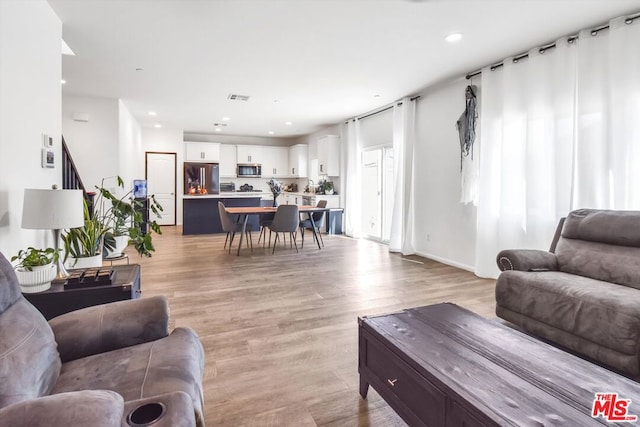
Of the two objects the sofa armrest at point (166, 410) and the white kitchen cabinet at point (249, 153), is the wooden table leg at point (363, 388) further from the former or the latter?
the white kitchen cabinet at point (249, 153)

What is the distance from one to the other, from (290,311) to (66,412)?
236 centimetres

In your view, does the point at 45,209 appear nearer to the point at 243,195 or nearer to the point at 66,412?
the point at 66,412

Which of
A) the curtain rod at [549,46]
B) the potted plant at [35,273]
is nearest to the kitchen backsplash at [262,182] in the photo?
the curtain rod at [549,46]

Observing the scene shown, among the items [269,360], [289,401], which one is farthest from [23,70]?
[289,401]

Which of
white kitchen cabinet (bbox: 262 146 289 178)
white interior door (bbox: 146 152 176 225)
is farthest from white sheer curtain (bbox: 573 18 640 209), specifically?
white interior door (bbox: 146 152 176 225)

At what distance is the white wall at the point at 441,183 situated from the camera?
469 centimetres

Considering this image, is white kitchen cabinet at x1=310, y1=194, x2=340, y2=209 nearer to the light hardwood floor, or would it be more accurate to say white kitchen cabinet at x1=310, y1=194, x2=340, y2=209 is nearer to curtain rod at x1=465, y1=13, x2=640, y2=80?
the light hardwood floor

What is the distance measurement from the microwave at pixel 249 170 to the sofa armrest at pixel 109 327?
8.27m

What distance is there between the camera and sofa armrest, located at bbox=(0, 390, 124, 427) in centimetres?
79

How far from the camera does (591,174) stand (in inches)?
123

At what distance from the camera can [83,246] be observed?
2564 millimetres

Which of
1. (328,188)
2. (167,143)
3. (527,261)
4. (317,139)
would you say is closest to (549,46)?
(527,261)

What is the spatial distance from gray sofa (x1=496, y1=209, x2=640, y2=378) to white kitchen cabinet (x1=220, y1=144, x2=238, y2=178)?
7.97 metres

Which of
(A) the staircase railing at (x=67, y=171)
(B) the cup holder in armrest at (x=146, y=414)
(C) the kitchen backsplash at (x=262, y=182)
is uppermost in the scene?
(C) the kitchen backsplash at (x=262, y=182)
